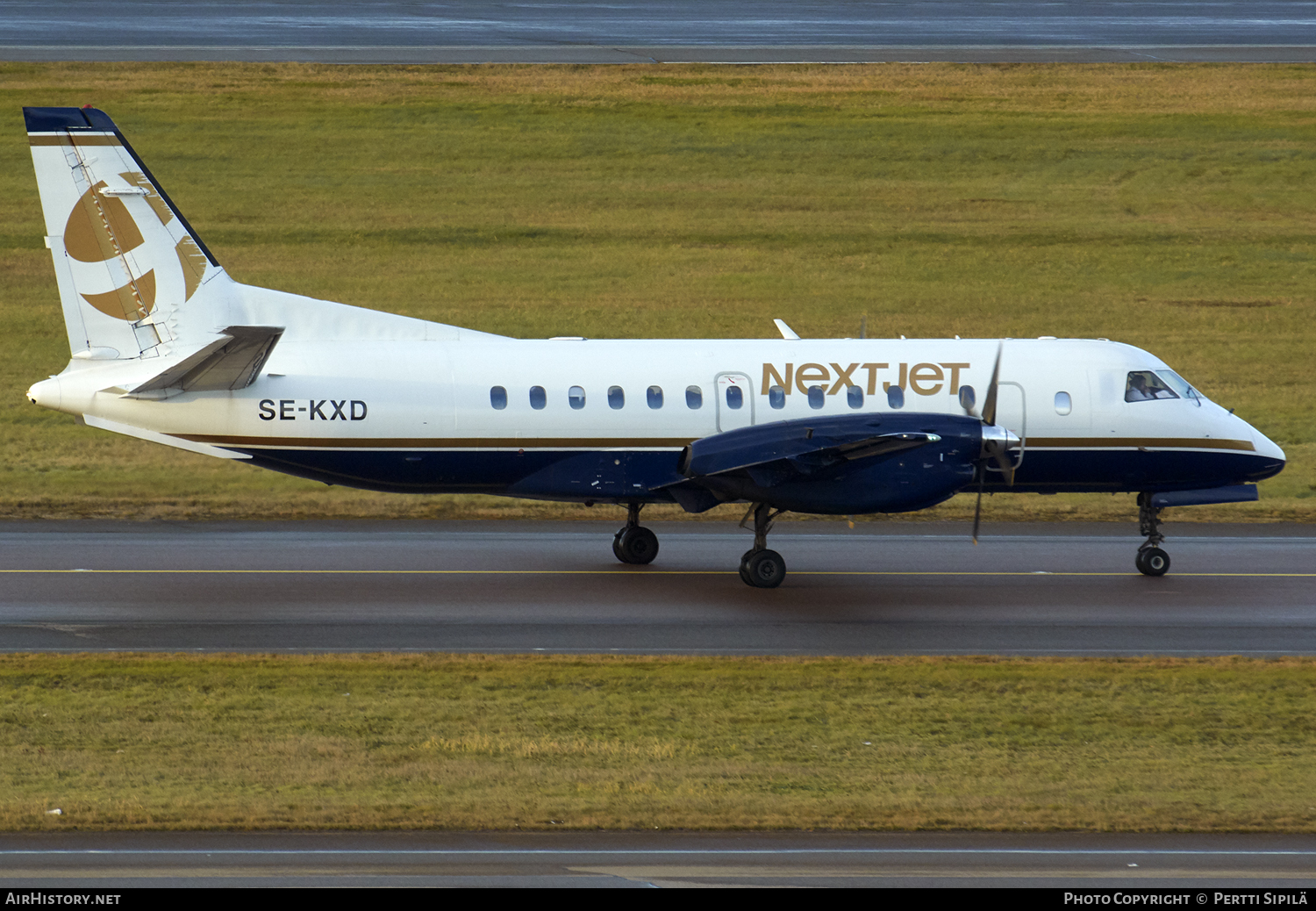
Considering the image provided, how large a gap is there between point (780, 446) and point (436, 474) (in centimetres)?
523

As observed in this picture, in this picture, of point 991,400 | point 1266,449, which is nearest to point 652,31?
point 1266,449

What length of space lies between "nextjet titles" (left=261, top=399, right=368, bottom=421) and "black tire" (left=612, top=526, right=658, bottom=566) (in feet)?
14.9

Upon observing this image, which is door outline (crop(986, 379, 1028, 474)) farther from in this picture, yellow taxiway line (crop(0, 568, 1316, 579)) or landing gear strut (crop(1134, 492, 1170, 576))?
landing gear strut (crop(1134, 492, 1170, 576))

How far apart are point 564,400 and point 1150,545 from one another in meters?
9.28

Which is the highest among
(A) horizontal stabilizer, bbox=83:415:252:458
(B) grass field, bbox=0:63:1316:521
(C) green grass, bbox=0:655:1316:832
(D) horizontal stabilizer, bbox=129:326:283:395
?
(B) grass field, bbox=0:63:1316:521

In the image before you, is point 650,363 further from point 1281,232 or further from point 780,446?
point 1281,232

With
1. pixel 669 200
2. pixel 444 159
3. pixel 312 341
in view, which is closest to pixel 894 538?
pixel 312 341

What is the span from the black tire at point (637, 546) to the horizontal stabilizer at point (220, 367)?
20.1 ft

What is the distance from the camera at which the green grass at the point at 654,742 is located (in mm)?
14680

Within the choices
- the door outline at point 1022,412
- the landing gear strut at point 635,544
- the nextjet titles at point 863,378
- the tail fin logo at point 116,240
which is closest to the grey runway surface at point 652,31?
the tail fin logo at point 116,240

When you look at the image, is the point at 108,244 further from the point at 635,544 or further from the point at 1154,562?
the point at 1154,562

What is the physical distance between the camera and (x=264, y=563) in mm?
24594

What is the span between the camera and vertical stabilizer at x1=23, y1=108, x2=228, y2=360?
23.0 meters

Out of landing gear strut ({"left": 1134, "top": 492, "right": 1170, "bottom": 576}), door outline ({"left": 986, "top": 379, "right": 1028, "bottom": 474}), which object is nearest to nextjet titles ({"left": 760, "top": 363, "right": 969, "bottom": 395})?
door outline ({"left": 986, "top": 379, "right": 1028, "bottom": 474})
